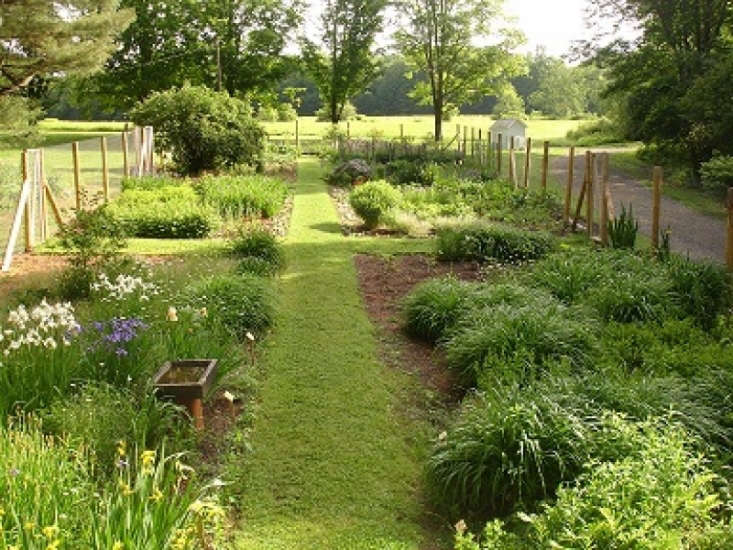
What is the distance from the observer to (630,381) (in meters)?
5.15

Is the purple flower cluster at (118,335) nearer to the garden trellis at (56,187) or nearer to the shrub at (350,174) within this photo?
the garden trellis at (56,187)

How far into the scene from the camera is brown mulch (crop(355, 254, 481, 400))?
22.4 feet

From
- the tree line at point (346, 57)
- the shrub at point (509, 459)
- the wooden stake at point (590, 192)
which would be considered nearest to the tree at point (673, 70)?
the tree line at point (346, 57)

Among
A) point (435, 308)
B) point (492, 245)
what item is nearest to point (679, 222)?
point (492, 245)

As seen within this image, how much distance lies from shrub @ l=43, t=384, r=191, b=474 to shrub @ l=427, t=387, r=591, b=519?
5.30ft

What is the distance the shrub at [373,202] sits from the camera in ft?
47.1

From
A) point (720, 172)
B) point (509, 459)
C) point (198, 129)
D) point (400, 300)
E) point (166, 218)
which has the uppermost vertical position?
point (198, 129)

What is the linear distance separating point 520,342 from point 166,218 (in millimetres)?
9192

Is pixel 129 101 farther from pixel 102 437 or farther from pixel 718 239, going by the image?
pixel 102 437

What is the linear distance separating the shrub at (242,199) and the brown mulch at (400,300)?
395cm

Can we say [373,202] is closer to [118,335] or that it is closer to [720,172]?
[720,172]

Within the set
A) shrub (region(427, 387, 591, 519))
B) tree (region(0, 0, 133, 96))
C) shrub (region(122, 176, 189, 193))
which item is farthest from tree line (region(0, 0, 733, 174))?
shrub (region(427, 387, 591, 519))

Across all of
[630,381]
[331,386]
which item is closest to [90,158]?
[331,386]

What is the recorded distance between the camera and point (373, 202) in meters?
14.5
